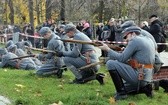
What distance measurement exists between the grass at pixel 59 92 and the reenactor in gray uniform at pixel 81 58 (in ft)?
0.72

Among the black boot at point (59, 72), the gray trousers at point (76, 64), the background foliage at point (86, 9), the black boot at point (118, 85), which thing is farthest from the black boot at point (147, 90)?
the background foliage at point (86, 9)

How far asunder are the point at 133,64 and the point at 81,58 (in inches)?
117

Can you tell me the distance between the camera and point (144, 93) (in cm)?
951

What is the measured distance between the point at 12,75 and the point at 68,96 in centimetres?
461

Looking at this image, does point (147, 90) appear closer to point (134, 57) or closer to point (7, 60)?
point (134, 57)

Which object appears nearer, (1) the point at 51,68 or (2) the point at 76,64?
(2) the point at 76,64

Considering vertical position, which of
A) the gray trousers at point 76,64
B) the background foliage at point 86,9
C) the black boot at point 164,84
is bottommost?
the black boot at point 164,84

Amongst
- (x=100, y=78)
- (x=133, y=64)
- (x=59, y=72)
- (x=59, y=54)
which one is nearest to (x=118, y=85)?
(x=133, y=64)

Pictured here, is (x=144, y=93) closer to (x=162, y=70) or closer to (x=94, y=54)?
(x=162, y=70)

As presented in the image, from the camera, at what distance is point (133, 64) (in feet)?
30.1

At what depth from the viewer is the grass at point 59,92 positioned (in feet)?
29.2

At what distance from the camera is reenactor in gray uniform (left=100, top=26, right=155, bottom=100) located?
8.95 m

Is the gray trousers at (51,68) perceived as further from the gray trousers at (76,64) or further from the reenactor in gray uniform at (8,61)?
the reenactor in gray uniform at (8,61)

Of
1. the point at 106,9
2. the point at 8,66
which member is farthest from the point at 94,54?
the point at 106,9
